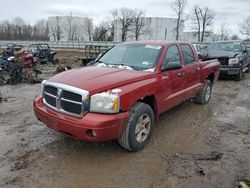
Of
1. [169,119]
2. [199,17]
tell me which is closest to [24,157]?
[169,119]

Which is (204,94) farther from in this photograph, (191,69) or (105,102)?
(105,102)

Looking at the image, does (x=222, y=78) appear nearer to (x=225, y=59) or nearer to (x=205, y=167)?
(x=225, y=59)

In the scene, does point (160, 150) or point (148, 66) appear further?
point (148, 66)

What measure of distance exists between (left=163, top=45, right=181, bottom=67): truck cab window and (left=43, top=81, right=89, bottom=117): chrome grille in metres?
1.79

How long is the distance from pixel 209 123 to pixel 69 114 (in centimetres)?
320

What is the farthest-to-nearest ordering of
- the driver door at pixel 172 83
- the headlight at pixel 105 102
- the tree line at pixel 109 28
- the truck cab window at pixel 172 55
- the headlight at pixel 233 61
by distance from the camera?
the tree line at pixel 109 28, the headlight at pixel 233 61, the truck cab window at pixel 172 55, the driver door at pixel 172 83, the headlight at pixel 105 102

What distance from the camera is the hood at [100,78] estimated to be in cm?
343

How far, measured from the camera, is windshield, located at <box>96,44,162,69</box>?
4.38 m

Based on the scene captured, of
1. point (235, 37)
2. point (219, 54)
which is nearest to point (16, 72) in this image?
point (219, 54)

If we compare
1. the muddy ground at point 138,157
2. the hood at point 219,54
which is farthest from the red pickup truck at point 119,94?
the hood at point 219,54

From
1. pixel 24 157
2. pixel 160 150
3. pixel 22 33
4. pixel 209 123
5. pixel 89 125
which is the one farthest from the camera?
pixel 22 33

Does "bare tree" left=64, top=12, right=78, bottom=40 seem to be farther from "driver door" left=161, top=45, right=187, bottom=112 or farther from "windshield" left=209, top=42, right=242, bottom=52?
"driver door" left=161, top=45, right=187, bottom=112

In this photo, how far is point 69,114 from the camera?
3.48 meters

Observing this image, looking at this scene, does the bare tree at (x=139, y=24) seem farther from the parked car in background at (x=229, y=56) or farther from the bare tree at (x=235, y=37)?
the parked car in background at (x=229, y=56)
